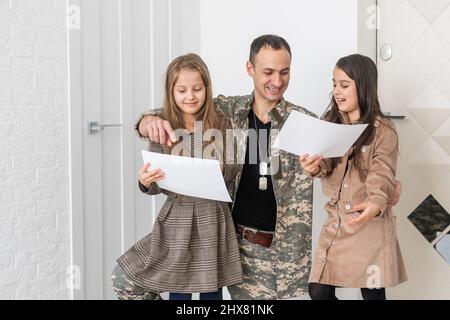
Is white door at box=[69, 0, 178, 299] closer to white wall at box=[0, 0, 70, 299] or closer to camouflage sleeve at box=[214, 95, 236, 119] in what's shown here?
white wall at box=[0, 0, 70, 299]

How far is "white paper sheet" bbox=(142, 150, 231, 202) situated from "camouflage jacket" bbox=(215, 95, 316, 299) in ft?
0.61

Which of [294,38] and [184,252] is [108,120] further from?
[184,252]

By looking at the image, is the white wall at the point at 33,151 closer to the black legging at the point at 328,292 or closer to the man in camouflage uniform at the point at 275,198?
the man in camouflage uniform at the point at 275,198

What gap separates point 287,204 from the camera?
1735 millimetres

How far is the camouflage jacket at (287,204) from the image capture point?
173 centimetres

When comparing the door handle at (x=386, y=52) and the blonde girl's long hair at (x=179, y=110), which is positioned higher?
the door handle at (x=386, y=52)

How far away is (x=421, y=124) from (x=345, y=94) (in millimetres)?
544

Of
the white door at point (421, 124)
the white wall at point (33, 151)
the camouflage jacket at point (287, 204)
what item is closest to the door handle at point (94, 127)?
the white wall at point (33, 151)

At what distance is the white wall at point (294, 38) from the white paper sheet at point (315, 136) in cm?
60

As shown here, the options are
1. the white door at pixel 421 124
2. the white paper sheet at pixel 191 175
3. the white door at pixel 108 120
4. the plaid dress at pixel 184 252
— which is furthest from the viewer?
the white door at pixel 108 120

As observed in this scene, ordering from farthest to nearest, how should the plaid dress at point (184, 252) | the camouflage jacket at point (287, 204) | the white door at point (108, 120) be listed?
the white door at point (108, 120) → the camouflage jacket at point (287, 204) → the plaid dress at point (184, 252)

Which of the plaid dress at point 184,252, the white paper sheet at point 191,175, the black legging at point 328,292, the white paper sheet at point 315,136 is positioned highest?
the white paper sheet at point 315,136
